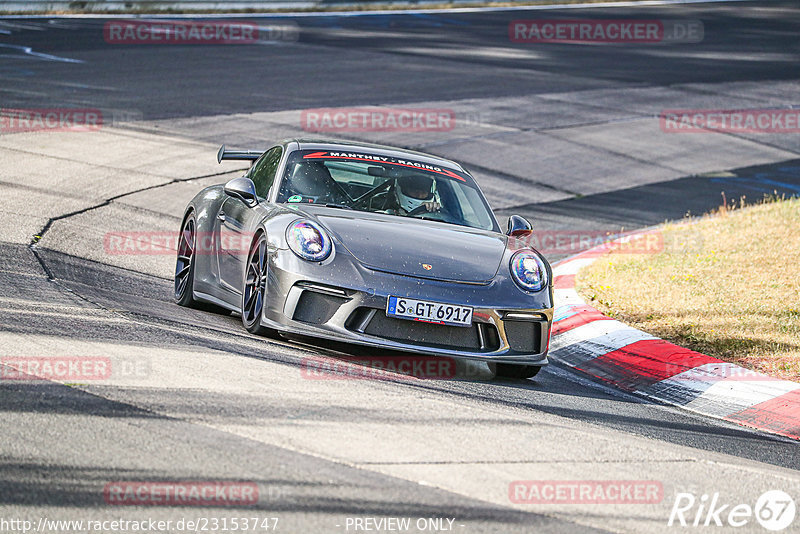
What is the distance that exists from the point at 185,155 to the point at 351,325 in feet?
28.4

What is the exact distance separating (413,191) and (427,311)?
1.68m

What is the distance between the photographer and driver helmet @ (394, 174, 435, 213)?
306 inches

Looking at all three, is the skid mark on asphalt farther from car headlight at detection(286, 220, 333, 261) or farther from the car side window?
car headlight at detection(286, 220, 333, 261)

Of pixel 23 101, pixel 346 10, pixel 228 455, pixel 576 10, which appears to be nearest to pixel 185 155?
pixel 23 101

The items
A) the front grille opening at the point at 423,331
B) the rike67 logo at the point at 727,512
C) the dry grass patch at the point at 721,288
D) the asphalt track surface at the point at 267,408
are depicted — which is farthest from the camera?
the dry grass patch at the point at 721,288

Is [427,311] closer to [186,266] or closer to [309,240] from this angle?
[309,240]

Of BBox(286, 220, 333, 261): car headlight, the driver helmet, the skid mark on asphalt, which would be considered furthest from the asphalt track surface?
the skid mark on asphalt

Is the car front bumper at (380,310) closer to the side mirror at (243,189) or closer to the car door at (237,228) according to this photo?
the car door at (237,228)

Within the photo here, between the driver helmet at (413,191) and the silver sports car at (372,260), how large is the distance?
0.01m

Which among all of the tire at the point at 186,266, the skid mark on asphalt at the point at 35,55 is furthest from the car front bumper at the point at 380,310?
the skid mark on asphalt at the point at 35,55

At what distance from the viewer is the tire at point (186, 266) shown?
812cm

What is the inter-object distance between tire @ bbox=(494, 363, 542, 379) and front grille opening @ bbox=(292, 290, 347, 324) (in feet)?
4.08

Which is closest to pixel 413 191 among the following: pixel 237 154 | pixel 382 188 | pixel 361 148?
pixel 382 188

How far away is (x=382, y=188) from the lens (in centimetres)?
777
